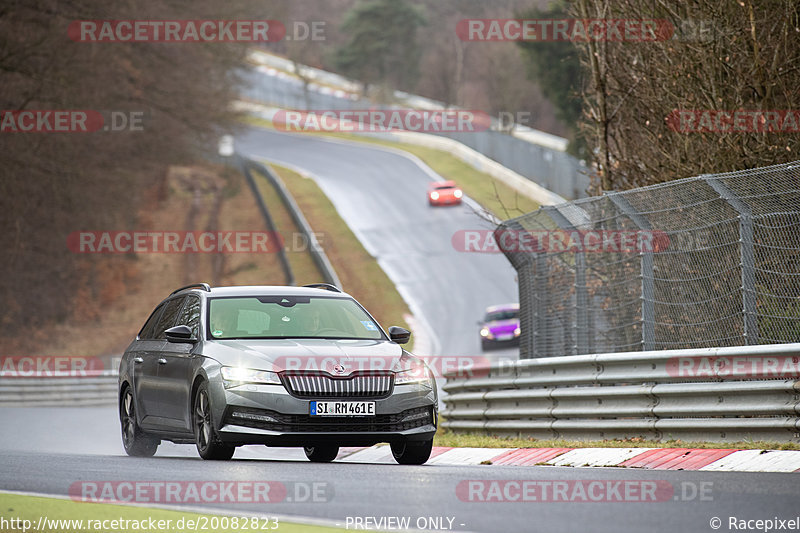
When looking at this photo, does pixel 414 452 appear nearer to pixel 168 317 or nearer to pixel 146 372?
pixel 146 372

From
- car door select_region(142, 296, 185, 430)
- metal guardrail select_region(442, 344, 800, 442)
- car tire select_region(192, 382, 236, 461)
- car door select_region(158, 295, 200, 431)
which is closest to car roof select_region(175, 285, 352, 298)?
car door select_region(158, 295, 200, 431)

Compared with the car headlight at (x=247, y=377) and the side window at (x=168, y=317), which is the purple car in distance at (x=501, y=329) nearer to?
the side window at (x=168, y=317)

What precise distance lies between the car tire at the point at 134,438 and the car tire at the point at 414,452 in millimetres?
2810

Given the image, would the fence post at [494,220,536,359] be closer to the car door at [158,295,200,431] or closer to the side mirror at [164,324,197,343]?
the car door at [158,295,200,431]

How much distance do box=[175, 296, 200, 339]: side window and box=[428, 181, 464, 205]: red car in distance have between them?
157 feet

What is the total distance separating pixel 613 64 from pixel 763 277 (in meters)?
7.12

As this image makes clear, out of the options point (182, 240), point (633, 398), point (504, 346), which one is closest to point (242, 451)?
point (633, 398)

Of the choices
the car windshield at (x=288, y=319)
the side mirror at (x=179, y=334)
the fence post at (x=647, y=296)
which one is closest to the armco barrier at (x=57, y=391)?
the car windshield at (x=288, y=319)

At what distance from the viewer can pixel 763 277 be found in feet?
35.6

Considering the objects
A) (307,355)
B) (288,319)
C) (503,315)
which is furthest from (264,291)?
(503,315)

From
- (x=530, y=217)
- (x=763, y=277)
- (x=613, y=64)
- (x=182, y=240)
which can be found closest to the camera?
(x=763, y=277)

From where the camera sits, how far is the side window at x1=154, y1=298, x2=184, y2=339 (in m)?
12.8

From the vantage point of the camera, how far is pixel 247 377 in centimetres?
1063

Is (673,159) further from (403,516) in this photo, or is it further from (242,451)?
(403,516)
